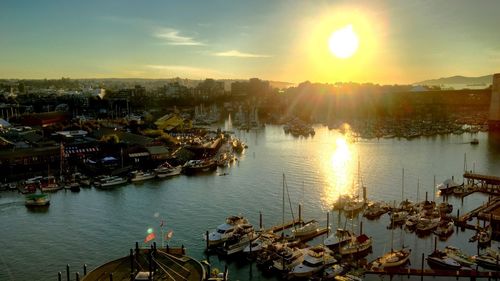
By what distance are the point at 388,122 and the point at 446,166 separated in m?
26.3

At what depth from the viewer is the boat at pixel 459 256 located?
11.9m

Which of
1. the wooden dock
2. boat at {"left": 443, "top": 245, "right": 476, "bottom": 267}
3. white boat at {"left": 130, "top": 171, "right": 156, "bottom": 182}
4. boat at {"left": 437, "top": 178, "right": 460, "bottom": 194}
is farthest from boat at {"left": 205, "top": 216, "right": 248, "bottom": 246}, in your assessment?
boat at {"left": 437, "top": 178, "right": 460, "bottom": 194}

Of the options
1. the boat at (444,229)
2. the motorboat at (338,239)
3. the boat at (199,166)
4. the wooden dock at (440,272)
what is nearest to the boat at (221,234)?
the motorboat at (338,239)

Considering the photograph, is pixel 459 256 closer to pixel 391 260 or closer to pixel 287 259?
pixel 391 260

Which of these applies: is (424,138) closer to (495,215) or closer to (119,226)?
(495,215)

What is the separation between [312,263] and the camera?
11328 millimetres

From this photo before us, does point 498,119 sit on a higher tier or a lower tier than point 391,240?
higher

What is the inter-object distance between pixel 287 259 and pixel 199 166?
13.7 metres

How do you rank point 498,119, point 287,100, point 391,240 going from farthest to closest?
1. point 287,100
2. point 498,119
3. point 391,240

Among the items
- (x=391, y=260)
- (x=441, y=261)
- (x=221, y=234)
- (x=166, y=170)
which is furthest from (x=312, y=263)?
(x=166, y=170)

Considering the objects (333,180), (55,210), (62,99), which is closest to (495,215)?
(333,180)

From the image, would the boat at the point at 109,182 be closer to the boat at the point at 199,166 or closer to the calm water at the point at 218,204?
the calm water at the point at 218,204

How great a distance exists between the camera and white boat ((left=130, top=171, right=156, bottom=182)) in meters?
22.0

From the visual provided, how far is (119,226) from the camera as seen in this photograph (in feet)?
50.1
